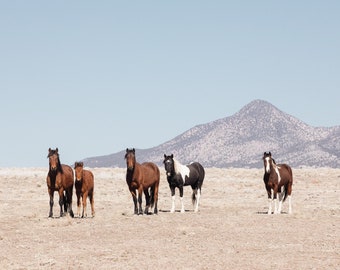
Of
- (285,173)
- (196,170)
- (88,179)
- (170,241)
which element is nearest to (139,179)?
(88,179)

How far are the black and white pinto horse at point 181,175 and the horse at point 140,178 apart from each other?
76 cm

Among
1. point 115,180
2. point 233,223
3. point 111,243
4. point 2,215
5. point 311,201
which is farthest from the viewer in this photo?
point 115,180

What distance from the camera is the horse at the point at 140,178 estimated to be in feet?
91.9

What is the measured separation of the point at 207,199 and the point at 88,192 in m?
18.0

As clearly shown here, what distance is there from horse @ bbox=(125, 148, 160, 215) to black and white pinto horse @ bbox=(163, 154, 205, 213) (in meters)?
0.76

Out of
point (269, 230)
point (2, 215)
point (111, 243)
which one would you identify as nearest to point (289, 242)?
point (269, 230)

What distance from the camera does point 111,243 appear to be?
65.8ft

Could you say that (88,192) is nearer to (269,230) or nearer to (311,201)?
(269,230)

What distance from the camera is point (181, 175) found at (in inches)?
1218

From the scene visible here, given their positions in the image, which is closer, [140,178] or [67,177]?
[67,177]

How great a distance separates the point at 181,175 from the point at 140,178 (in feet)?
9.67

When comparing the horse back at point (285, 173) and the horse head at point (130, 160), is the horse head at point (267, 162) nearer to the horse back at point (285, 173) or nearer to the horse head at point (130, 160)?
the horse back at point (285, 173)

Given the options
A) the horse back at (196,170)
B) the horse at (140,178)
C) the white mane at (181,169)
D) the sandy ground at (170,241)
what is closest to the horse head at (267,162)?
the sandy ground at (170,241)

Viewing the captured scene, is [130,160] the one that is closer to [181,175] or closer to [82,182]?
[82,182]
